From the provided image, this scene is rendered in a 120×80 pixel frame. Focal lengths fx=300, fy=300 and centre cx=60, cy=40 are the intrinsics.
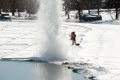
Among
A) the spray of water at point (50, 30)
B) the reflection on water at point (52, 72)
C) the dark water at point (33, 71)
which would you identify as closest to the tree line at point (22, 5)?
the spray of water at point (50, 30)

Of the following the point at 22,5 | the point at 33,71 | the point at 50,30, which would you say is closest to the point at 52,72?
the point at 33,71

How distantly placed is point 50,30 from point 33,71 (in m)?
4.51

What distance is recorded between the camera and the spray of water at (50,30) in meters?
18.9

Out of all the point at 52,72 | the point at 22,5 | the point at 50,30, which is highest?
the point at 22,5

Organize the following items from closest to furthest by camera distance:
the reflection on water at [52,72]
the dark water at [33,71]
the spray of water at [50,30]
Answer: the dark water at [33,71] → the reflection on water at [52,72] → the spray of water at [50,30]

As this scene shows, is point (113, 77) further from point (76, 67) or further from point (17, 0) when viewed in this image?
point (17, 0)

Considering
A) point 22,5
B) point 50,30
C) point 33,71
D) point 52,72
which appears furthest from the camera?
point 22,5

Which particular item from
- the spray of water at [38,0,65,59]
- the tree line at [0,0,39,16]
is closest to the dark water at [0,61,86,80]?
the spray of water at [38,0,65,59]

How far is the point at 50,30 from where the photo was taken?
19.6 m

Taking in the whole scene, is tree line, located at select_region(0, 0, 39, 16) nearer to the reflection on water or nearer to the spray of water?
the spray of water

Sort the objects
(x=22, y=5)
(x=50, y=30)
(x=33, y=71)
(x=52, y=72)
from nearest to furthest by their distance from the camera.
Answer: (x=52, y=72) → (x=33, y=71) → (x=50, y=30) → (x=22, y=5)

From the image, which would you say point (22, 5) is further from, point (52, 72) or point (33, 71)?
point (52, 72)

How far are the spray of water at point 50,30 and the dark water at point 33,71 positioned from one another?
1.57 m

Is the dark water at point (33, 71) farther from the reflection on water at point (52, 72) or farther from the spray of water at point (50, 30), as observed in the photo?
the spray of water at point (50, 30)
